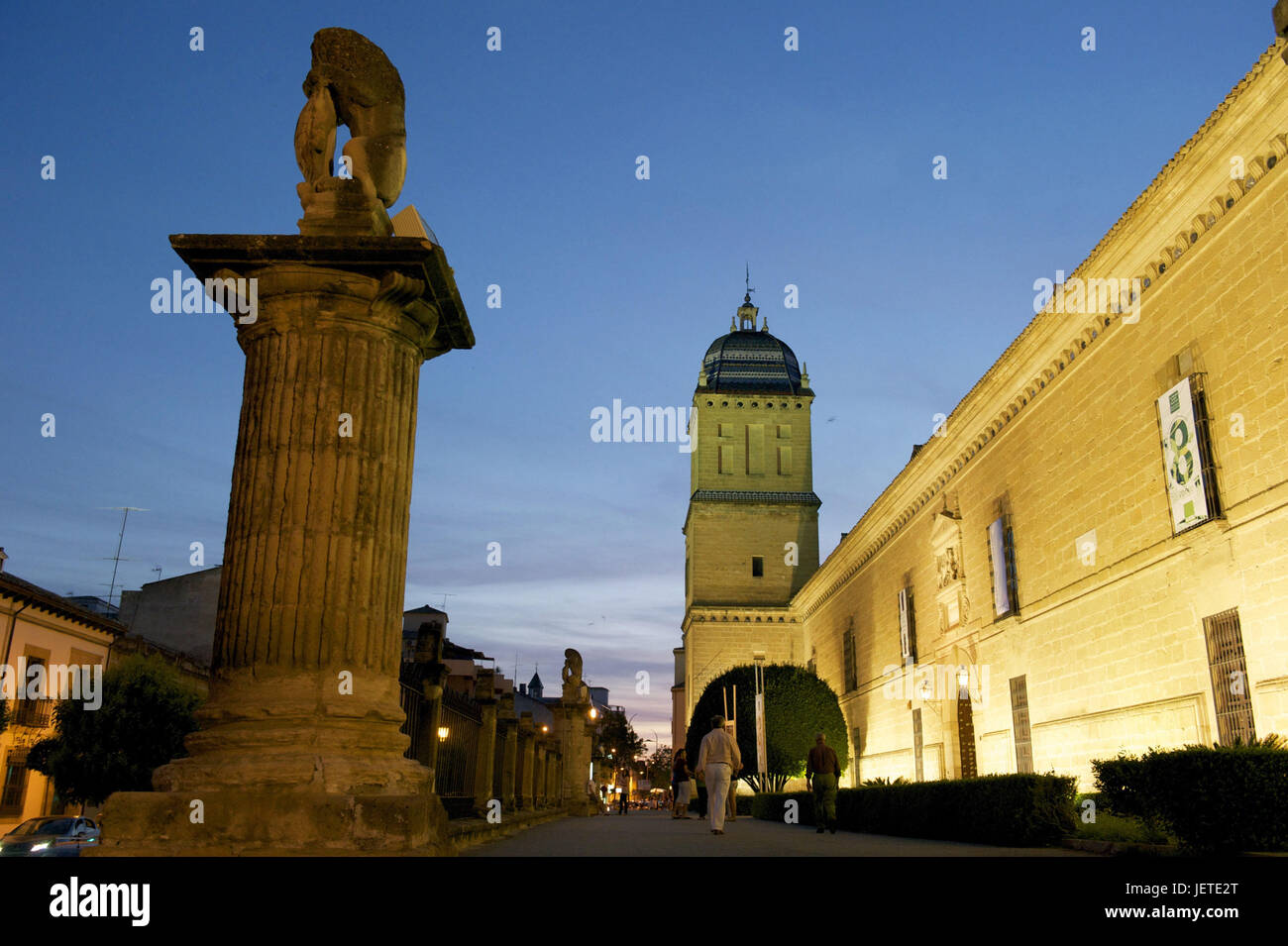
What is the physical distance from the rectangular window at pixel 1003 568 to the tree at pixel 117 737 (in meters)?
18.5

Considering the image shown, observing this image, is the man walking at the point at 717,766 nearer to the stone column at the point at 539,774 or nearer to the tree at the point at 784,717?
the stone column at the point at 539,774

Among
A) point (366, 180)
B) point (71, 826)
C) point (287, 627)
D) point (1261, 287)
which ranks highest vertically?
point (1261, 287)

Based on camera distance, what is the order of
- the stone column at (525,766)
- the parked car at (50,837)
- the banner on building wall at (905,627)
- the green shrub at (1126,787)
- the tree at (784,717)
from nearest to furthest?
the green shrub at (1126,787), the parked car at (50,837), the stone column at (525,766), the banner on building wall at (905,627), the tree at (784,717)

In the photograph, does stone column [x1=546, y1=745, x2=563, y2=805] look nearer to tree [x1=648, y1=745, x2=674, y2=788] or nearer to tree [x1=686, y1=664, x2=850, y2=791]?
tree [x1=686, y1=664, x2=850, y2=791]

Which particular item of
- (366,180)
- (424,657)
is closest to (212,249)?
(366,180)

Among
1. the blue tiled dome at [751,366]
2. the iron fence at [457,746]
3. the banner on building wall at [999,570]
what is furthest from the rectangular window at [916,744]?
the blue tiled dome at [751,366]

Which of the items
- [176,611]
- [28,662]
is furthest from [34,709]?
[176,611]

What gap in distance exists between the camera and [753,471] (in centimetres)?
5353

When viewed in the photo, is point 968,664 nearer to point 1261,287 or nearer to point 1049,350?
point 1049,350

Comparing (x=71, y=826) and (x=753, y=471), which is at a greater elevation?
(x=753, y=471)

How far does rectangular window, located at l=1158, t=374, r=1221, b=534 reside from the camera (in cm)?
1330

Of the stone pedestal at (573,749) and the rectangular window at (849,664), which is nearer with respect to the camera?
the stone pedestal at (573,749)

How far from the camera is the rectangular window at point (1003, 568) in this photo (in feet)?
67.9

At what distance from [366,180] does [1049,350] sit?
52.7 feet
